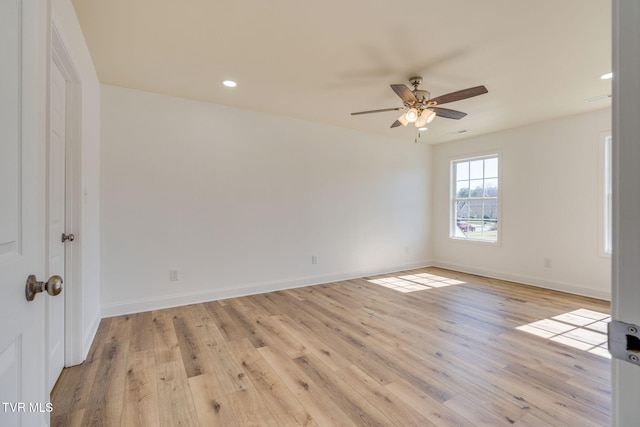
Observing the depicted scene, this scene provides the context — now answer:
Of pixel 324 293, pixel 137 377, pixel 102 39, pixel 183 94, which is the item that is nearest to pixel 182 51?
pixel 102 39

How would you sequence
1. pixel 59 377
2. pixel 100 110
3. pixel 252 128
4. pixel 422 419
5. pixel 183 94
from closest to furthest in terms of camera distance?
pixel 422 419, pixel 59 377, pixel 100 110, pixel 183 94, pixel 252 128

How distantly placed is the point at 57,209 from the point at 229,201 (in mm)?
1979

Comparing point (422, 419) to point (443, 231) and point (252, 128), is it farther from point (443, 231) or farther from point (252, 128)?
point (443, 231)

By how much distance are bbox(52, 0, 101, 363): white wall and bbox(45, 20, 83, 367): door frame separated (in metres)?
0.01

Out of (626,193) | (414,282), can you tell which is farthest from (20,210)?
(414,282)

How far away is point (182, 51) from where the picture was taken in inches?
101

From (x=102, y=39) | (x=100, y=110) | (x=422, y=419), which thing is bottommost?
(x=422, y=419)

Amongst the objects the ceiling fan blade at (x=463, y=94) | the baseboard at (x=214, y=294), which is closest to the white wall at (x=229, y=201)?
the baseboard at (x=214, y=294)

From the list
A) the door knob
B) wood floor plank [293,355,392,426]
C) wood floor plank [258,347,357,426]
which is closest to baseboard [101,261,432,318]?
wood floor plank [258,347,357,426]

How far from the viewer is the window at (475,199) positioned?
5.24m

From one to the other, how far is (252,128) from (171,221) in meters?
1.63

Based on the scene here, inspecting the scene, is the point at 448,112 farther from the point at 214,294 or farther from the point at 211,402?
the point at 214,294

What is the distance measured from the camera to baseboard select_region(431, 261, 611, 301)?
4042 millimetres

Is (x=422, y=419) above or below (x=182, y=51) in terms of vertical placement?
below
